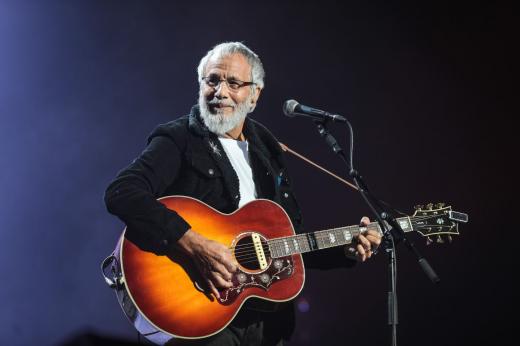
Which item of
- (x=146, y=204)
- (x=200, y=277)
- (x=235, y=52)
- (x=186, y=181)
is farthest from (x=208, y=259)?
(x=235, y=52)

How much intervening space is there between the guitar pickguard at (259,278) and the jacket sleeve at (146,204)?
0.35 m

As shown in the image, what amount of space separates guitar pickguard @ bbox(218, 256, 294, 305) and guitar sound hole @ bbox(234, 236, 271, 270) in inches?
1.9

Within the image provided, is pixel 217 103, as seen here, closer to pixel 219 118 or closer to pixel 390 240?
pixel 219 118

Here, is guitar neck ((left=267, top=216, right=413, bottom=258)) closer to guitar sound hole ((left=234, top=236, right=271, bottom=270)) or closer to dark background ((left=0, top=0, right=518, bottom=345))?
guitar sound hole ((left=234, top=236, right=271, bottom=270))

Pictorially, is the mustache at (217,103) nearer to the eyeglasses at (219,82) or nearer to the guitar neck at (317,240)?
the eyeglasses at (219,82)

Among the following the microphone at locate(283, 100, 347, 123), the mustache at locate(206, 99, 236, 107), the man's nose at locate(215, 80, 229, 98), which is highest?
the man's nose at locate(215, 80, 229, 98)

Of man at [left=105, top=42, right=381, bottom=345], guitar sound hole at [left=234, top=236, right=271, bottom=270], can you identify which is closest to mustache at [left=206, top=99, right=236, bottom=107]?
man at [left=105, top=42, right=381, bottom=345]

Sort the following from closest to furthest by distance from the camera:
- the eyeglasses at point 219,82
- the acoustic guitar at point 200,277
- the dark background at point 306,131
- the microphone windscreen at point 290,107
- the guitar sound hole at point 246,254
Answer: the acoustic guitar at point 200,277, the guitar sound hole at point 246,254, the microphone windscreen at point 290,107, the eyeglasses at point 219,82, the dark background at point 306,131

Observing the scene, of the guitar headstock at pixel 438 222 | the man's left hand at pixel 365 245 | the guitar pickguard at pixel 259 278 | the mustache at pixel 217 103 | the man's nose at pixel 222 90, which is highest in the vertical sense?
the man's nose at pixel 222 90

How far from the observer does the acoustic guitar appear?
216 centimetres

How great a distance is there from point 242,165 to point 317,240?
2.08 ft

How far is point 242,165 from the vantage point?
299 centimetres

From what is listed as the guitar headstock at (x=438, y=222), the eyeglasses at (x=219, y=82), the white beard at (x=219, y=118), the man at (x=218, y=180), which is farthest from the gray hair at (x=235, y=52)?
the guitar headstock at (x=438, y=222)

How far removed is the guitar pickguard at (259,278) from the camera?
2336 millimetres
